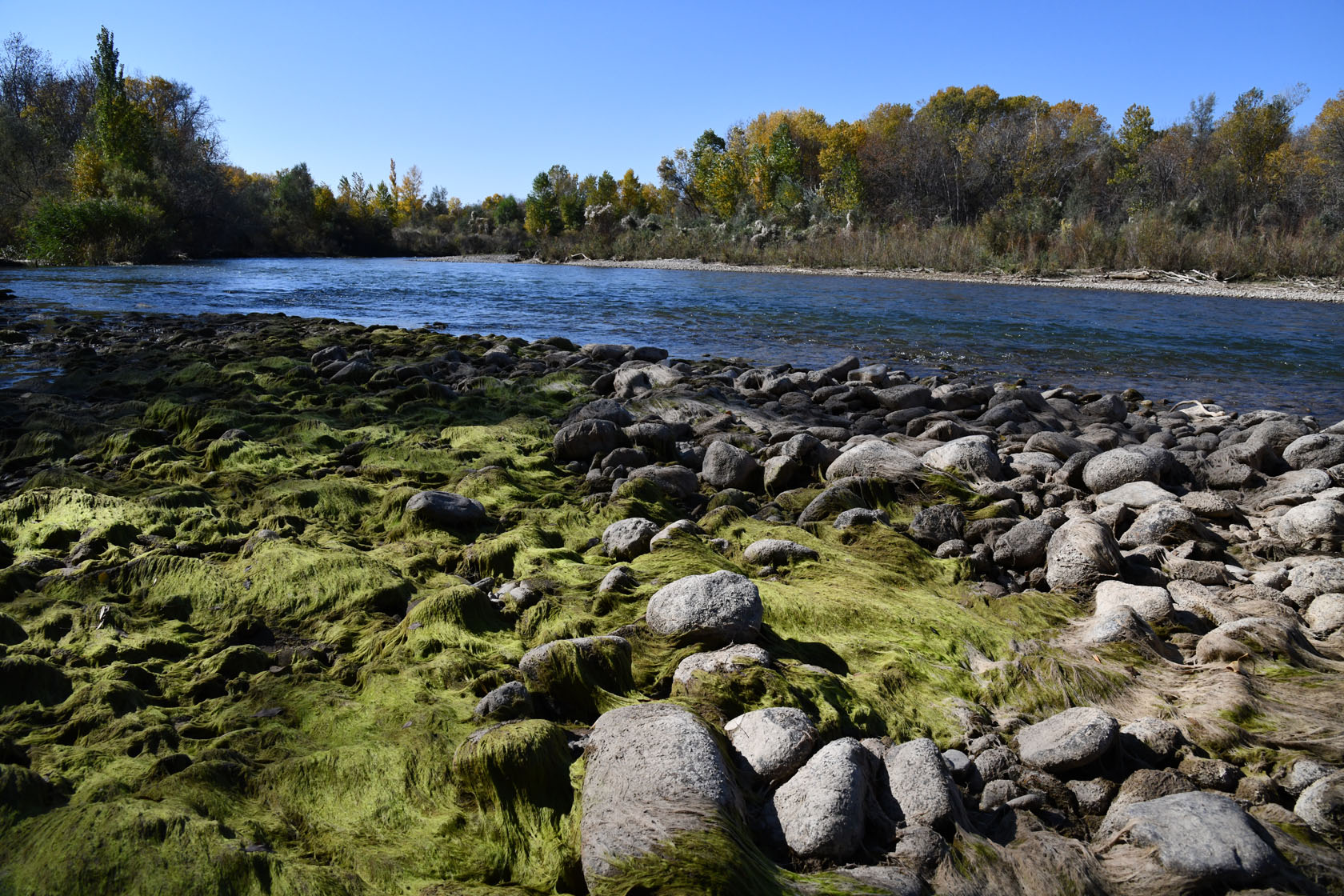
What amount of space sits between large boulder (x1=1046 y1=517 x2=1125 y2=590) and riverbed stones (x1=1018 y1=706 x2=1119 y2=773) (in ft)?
4.80

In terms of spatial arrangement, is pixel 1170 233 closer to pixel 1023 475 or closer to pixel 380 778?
pixel 1023 475

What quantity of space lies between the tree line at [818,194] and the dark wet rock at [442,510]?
1178 inches

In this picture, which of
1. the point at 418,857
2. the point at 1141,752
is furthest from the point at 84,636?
the point at 1141,752

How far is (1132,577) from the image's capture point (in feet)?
12.8

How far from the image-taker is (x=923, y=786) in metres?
2.24

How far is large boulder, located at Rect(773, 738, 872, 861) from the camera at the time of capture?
2057 mm

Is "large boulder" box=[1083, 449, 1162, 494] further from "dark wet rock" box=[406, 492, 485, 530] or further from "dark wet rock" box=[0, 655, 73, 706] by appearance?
"dark wet rock" box=[0, 655, 73, 706]

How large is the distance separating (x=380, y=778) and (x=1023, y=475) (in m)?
4.85

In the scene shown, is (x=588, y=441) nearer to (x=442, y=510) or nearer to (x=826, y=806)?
(x=442, y=510)

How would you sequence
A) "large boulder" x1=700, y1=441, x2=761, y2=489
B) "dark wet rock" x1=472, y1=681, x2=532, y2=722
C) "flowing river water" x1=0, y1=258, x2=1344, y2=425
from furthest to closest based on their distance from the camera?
1. "flowing river water" x1=0, y1=258, x2=1344, y2=425
2. "large boulder" x1=700, y1=441, x2=761, y2=489
3. "dark wet rock" x1=472, y1=681, x2=532, y2=722

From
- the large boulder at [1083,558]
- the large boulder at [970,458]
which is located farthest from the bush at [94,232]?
the large boulder at [1083,558]

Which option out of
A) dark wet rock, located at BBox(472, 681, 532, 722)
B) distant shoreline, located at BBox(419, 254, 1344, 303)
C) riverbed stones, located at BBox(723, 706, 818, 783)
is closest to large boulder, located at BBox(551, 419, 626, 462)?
dark wet rock, located at BBox(472, 681, 532, 722)

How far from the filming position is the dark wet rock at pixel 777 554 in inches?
161

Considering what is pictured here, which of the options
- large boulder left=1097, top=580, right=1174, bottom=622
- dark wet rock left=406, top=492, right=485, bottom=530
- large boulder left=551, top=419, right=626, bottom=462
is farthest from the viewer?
large boulder left=551, top=419, right=626, bottom=462
